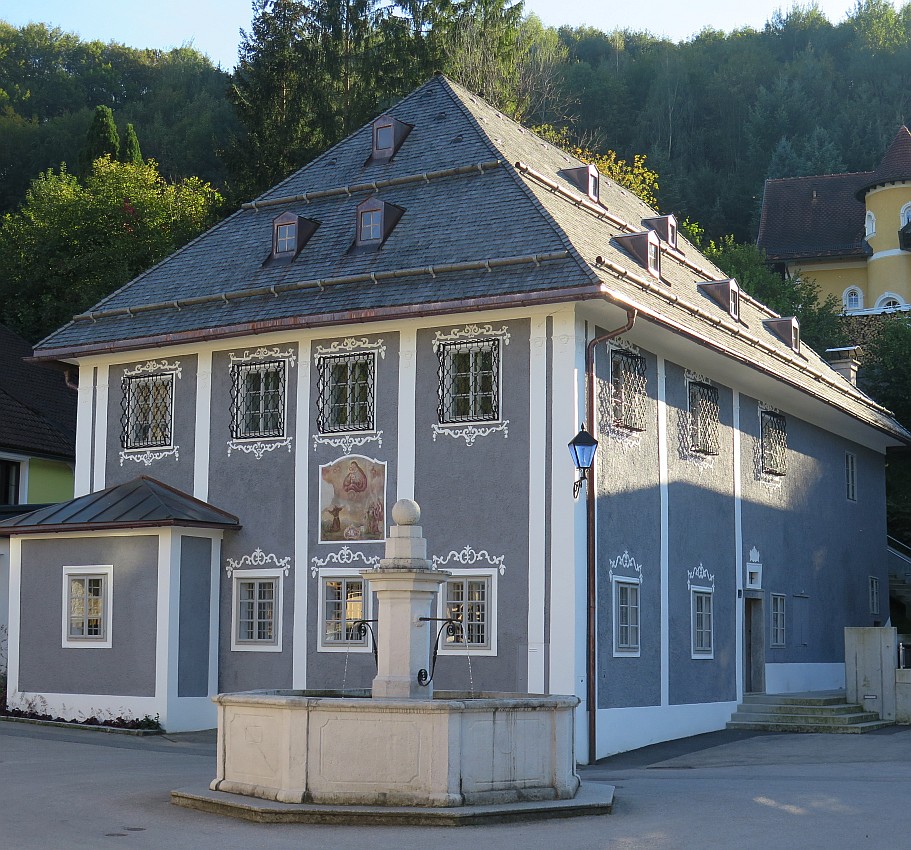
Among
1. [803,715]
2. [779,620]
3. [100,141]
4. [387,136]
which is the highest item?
[100,141]

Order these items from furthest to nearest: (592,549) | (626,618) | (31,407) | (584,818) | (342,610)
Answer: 1. (31,407)
2. (342,610)
3. (626,618)
4. (592,549)
5. (584,818)

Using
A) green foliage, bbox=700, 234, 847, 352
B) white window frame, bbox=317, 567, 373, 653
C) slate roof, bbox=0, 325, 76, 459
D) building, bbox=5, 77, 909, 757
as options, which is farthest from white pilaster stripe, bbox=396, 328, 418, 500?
green foliage, bbox=700, 234, 847, 352

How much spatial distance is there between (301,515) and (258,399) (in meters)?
2.15

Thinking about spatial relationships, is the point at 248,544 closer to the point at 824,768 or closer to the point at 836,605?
the point at 824,768

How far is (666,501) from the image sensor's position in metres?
22.3

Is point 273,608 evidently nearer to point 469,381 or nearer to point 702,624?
point 469,381

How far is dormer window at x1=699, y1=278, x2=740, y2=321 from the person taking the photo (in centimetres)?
2672

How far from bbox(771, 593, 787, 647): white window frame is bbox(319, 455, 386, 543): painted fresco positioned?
29.0ft

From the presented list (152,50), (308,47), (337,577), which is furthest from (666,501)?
(152,50)

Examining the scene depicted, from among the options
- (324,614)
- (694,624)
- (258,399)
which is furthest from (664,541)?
(258,399)

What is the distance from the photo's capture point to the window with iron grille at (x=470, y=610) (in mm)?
20047

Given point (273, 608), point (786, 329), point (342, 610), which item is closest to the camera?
point (342, 610)

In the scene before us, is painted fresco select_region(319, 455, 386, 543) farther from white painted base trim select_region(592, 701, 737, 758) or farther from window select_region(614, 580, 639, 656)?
white painted base trim select_region(592, 701, 737, 758)

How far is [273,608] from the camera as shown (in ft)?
72.5
